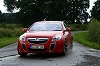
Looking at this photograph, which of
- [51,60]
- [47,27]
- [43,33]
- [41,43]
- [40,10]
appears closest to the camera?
[51,60]

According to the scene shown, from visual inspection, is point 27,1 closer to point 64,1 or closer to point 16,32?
point 64,1

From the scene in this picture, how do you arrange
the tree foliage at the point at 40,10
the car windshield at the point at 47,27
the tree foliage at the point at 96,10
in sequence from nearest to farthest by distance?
the car windshield at the point at 47,27 < the tree foliage at the point at 40,10 < the tree foliage at the point at 96,10

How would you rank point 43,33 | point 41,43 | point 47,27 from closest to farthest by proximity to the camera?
1. point 41,43
2. point 43,33
3. point 47,27

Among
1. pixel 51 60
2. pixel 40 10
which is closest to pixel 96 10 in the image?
pixel 40 10

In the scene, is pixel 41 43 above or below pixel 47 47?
above

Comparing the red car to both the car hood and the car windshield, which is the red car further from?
the car windshield

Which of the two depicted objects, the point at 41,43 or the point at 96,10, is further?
the point at 96,10

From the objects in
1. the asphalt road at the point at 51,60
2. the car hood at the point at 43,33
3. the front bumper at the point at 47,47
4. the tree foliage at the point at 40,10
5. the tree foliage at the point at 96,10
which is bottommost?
the tree foliage at the point at 96,10

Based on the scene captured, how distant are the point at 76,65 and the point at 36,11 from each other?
61.9 meters

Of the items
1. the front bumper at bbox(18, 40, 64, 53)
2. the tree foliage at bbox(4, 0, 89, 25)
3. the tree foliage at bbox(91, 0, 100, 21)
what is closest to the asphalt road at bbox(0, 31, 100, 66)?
the front bumper at bbox(18, 40, 64, 53)

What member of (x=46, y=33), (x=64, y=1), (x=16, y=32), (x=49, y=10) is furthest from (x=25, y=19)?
(x=46, y=33)

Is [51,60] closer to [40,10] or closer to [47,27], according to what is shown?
[47,27]

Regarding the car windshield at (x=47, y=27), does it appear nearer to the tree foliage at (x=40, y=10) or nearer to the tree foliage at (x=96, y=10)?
the tree foliage at (x=40, y=10)

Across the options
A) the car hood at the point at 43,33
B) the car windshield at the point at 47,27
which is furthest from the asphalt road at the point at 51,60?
the car windshield at the point at 47,27
